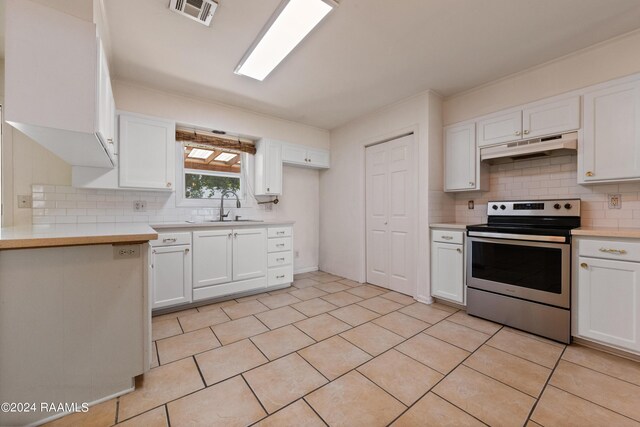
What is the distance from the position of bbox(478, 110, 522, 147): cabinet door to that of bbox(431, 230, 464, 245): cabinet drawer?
1.01m

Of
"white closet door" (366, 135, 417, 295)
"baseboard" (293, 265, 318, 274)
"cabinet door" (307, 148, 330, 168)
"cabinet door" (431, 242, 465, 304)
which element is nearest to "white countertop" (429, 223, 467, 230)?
"cabinet door" (431, 242, 465, 304)

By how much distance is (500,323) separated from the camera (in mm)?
2445

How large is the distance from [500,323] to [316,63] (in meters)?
3.02

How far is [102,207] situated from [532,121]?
4445 mm

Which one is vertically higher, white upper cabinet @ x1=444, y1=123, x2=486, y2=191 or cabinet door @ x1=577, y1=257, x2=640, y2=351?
white upper cabinet @ x1=444, y1=123, x2=486, y2=191

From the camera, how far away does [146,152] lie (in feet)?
9.18

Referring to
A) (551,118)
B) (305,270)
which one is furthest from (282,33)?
(305,270)

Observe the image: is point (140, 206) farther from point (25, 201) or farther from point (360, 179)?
point (360, 179)

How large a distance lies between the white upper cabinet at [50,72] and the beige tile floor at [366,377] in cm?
154

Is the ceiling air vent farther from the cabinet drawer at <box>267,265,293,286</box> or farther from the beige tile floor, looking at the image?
the cabinet drawer at <box>267,265,293,286</box>

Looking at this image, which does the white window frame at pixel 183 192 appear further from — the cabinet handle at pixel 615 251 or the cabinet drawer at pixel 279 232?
the cabinet handle at pixel 615 251

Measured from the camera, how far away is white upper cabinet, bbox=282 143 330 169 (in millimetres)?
3904

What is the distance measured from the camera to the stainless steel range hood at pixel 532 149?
2293mm

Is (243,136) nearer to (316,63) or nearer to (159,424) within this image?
(316,63)
